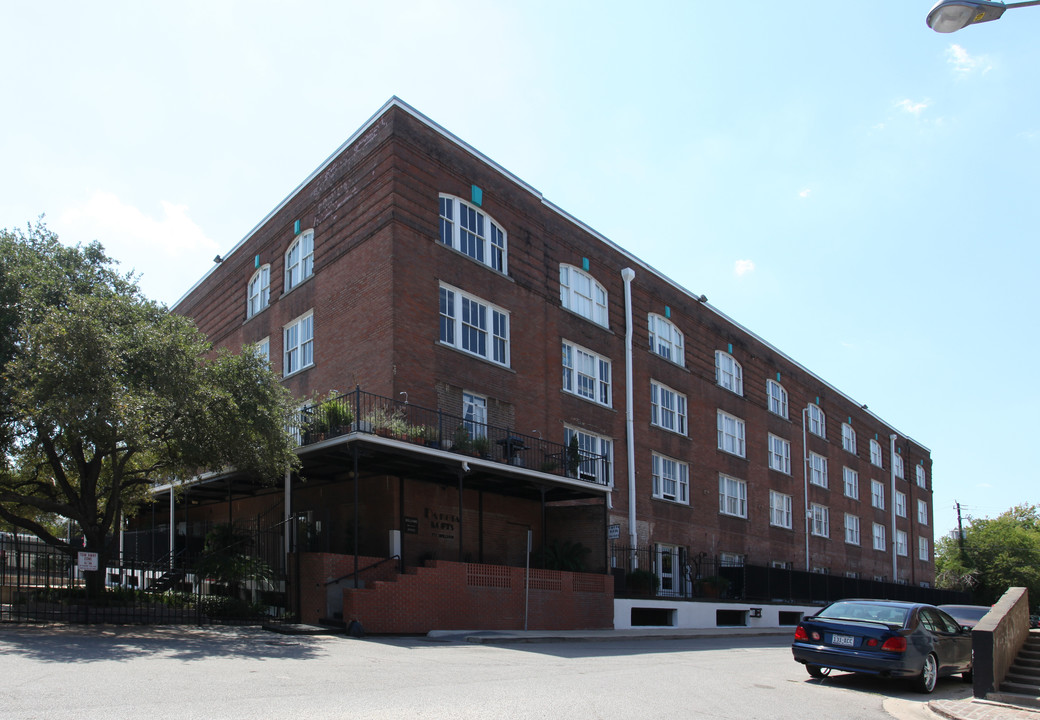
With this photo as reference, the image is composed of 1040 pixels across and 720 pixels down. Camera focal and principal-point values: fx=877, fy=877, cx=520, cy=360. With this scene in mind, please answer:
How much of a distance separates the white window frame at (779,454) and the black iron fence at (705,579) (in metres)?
5.84

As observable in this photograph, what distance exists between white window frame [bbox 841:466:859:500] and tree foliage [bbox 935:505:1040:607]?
2238cm

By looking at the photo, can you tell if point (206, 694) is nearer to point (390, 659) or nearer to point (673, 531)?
point (390, 659)

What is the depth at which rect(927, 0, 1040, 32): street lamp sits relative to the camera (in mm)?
8430

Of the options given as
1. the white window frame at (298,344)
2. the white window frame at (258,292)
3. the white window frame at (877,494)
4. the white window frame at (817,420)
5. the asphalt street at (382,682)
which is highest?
the white window frame at (258,292)

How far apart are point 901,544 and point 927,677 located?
160 ft

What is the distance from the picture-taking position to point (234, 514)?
27.0m

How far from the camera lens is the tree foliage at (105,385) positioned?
597 inches

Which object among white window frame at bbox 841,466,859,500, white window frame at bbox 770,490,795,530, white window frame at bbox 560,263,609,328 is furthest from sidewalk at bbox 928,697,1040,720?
white window frame at bbox 841,466,859,500

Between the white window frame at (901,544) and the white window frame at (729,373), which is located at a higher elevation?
the white window frame at (729,373)

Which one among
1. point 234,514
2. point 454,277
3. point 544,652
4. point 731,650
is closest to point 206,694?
point 544,652

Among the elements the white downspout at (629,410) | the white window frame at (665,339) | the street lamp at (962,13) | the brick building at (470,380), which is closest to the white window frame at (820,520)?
the brick building at (470,380)

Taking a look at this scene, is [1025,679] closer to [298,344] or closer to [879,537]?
[298,344]

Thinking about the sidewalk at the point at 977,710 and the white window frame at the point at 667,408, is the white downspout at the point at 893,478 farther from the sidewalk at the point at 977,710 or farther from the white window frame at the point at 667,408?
the sidewalk at the point at 977,710

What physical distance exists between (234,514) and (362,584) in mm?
10037
